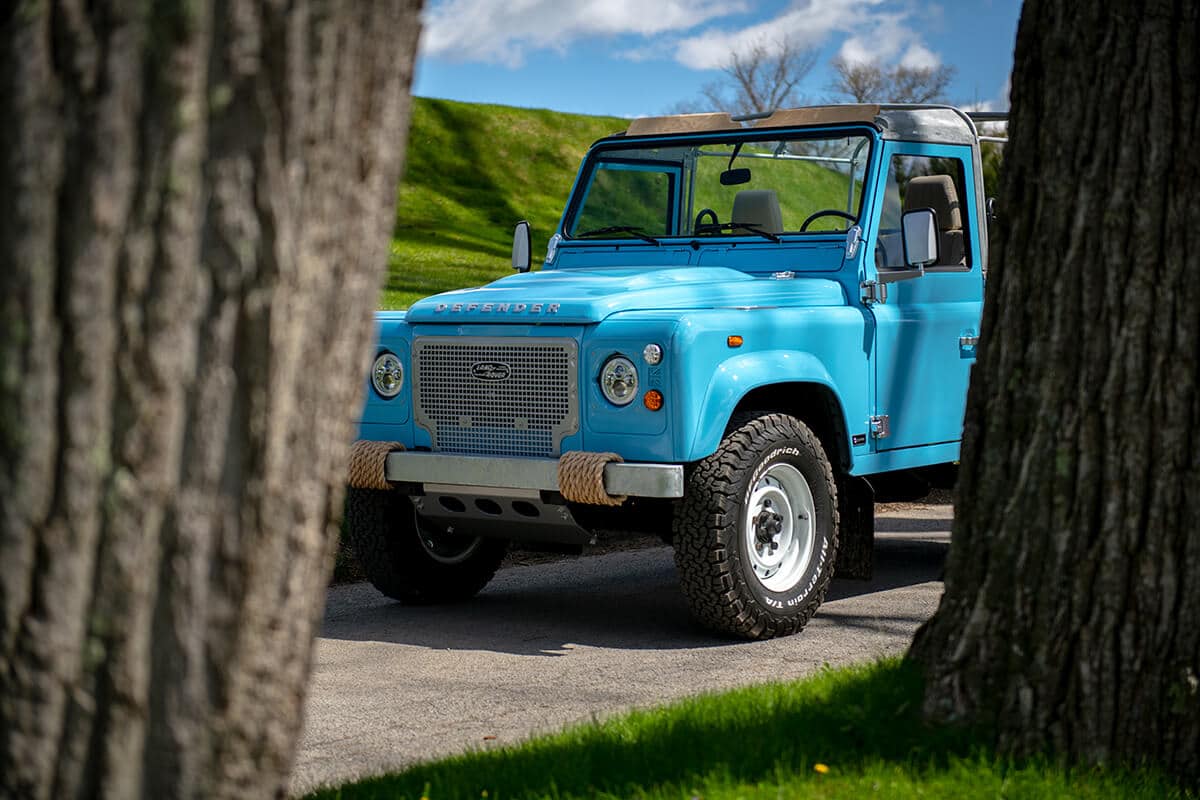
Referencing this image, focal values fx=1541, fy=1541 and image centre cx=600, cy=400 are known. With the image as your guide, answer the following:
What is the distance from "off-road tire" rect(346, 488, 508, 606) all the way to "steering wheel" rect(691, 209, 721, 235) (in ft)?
6.60

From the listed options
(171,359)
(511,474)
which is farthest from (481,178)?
(171,359)

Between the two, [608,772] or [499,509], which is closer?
[608,772]

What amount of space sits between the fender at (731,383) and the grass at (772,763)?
163 centimetres

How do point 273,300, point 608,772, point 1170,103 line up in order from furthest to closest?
1. point 608,772
2. point 1170,103
3. point 273,300

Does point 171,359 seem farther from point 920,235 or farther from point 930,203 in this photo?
point 930,203

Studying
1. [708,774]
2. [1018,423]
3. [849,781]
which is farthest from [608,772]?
[1018,423]

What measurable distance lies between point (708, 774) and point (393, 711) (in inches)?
69.6

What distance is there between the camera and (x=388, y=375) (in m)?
6.82

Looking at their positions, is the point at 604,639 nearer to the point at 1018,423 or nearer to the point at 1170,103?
the point at 1018,423

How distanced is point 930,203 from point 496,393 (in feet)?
8.15

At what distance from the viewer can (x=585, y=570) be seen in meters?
8.23

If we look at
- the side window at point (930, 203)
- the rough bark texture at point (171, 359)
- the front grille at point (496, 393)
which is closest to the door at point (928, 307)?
the side window at point (930, 203)

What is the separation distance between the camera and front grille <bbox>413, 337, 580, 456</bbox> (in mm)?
6312

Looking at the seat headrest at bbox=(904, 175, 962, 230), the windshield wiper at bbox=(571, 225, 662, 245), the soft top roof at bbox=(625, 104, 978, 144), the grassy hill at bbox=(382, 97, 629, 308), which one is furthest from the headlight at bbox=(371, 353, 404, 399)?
the grassy hill at bbox=(382, 97, 629, 308)
